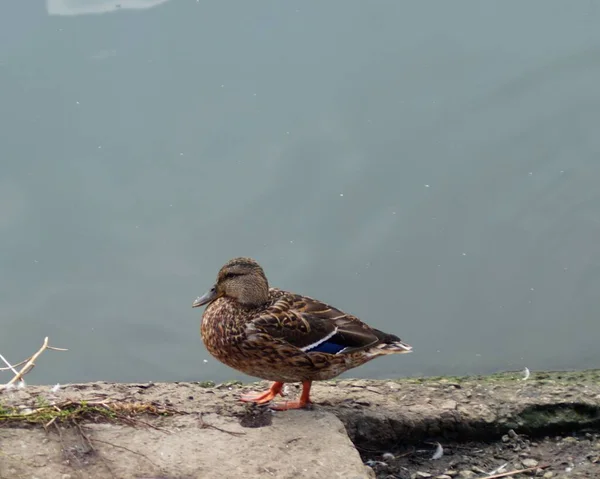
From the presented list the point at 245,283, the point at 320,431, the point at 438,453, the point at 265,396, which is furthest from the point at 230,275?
the point at 438,453

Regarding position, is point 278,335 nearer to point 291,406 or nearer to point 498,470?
point 291,406

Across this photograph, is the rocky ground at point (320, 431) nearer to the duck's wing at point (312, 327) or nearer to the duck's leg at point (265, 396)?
the duck's leg at point (265, 396)

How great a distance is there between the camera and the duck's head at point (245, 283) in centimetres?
459

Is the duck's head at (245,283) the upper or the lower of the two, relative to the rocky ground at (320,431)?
upper

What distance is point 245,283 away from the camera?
4.59m

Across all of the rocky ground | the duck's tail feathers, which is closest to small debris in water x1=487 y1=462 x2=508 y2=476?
the rocky ground

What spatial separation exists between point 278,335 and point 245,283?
13.5 inches

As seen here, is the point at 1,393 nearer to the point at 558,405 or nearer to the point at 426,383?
the point at 426,383

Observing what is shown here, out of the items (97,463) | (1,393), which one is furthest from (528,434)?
(1,393)

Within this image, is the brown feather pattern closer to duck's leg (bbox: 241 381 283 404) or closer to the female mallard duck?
the female mallard duck

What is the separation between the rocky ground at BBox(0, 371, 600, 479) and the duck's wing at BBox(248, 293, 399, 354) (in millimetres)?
322

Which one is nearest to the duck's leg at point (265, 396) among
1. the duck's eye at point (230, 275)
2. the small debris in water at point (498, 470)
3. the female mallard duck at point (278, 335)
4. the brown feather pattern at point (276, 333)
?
the female mallard duck at point (278, 335)

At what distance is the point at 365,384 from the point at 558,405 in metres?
1.00

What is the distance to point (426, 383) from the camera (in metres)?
5.11
